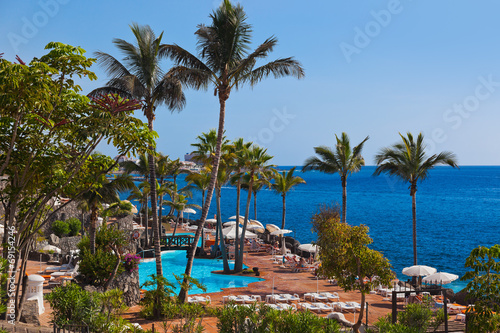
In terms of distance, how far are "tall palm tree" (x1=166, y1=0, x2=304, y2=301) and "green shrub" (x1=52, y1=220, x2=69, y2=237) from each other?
20.9 m

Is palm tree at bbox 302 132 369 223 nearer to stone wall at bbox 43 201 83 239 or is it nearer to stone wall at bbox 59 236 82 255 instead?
stone wall at bbox 59 236 82 255

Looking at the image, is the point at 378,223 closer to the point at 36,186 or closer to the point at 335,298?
the point at 335,298

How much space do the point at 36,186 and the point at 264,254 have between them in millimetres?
23491

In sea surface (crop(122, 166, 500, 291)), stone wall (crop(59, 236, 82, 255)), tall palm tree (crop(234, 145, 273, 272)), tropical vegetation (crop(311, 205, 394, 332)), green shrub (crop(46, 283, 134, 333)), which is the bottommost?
sea surface (crop(122, 166, 500, 291))

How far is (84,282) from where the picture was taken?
17781 millimetres

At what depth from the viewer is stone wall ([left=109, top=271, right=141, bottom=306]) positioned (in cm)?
1814

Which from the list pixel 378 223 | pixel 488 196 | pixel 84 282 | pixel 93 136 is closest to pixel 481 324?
pixel 93 136

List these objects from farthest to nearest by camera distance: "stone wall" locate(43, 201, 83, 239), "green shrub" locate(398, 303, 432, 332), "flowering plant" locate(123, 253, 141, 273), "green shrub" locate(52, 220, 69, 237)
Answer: "stone wall" locate(43, 201, 83, 239), "green shrub" locate(52, 220, 69, 237), "flowering plant" locate(123, 253, 141, 273), "green shrub" locate(398, 303, 432, 332)

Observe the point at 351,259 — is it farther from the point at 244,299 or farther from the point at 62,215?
the point at 62,215

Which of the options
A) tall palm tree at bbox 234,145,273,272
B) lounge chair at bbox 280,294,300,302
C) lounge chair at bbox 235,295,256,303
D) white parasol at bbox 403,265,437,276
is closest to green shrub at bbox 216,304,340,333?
lounge chair at bbox 235,295,256,303

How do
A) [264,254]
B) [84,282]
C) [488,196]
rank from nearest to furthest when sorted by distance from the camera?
[84,282], [264,254], [488,196]

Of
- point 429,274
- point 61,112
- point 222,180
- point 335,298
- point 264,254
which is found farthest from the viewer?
point 264,254

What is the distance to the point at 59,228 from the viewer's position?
35000mm

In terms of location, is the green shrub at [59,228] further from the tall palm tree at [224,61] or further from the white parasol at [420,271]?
the white parasol at [420,271]
